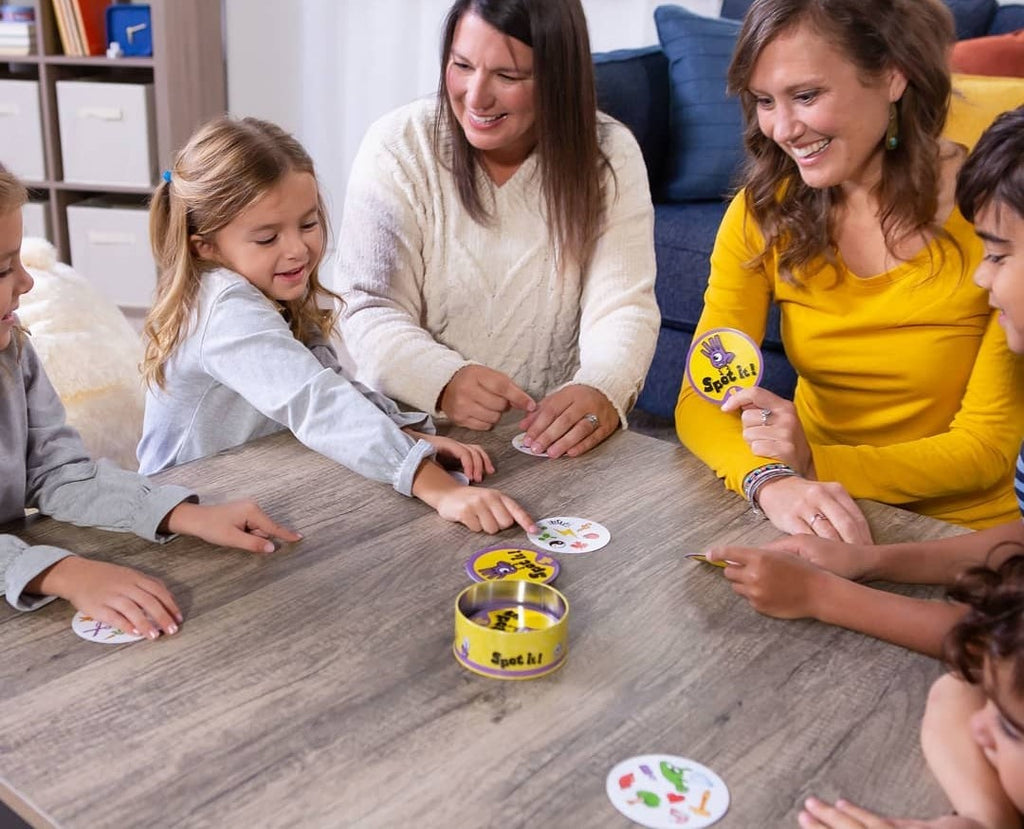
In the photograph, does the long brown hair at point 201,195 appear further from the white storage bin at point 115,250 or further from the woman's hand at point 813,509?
the white storage bin at point 115,250

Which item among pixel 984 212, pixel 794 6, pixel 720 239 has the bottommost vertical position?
pixel 720 239

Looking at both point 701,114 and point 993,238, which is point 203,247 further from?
point 701,114

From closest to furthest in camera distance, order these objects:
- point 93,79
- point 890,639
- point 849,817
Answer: point 849,817
point 890,639
point 93,79

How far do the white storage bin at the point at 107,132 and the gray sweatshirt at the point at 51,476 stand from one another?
2880 mm

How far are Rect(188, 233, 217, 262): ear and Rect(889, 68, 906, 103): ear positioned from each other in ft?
3.12

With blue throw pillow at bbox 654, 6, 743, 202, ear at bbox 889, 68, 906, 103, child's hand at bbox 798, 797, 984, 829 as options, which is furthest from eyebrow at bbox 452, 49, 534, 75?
blue throw pillow at bbox 654, 6, 743, 202

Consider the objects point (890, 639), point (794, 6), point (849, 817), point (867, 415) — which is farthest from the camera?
point (867, 415)

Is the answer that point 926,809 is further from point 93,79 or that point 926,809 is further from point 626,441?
point 93,79

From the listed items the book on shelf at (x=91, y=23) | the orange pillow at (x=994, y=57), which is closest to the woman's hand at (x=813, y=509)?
the orange pillow at (x=994, y=57)

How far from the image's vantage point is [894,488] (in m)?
1.49

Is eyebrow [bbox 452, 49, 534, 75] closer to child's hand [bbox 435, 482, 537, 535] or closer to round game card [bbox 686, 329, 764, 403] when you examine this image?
round game card [bbox 686, 329, 764, 403]

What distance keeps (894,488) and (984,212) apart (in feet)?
1.25

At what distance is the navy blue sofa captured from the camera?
2.97 metres

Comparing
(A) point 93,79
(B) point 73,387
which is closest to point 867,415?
(B) point 73,387
